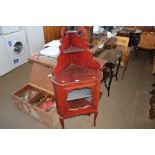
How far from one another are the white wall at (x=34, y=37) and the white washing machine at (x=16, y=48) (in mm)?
103

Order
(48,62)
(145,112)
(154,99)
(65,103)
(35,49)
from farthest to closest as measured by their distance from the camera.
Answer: (35,49) < (154,99) < (145,112) < (48,62) < (65,103)

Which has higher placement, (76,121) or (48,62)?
(48,62)

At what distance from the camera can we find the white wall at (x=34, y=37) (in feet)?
10.5

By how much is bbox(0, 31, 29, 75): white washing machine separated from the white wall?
10 centimetres

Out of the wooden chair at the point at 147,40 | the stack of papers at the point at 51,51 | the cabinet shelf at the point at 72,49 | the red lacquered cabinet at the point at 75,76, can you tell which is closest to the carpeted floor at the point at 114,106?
the red lacquered cabinet at the point at 75,76

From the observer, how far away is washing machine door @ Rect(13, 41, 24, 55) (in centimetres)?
302

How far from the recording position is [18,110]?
216 cm

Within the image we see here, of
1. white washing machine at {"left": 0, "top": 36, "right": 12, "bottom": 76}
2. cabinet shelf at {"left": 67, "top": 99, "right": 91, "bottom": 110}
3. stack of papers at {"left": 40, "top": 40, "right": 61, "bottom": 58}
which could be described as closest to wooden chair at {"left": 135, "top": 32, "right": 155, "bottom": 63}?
stack of papers at {"left": 40, "top": 40, "right": 61, "bottom": 58}

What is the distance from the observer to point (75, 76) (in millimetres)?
1502

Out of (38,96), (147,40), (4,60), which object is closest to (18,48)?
(4,60)

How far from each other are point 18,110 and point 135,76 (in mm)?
2131

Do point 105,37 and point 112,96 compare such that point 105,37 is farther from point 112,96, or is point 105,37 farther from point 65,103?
point 65,103

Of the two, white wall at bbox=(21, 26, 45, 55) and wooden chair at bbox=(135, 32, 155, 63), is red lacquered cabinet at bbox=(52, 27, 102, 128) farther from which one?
wooden chair at bbox=(135, 32, 155, 63)
